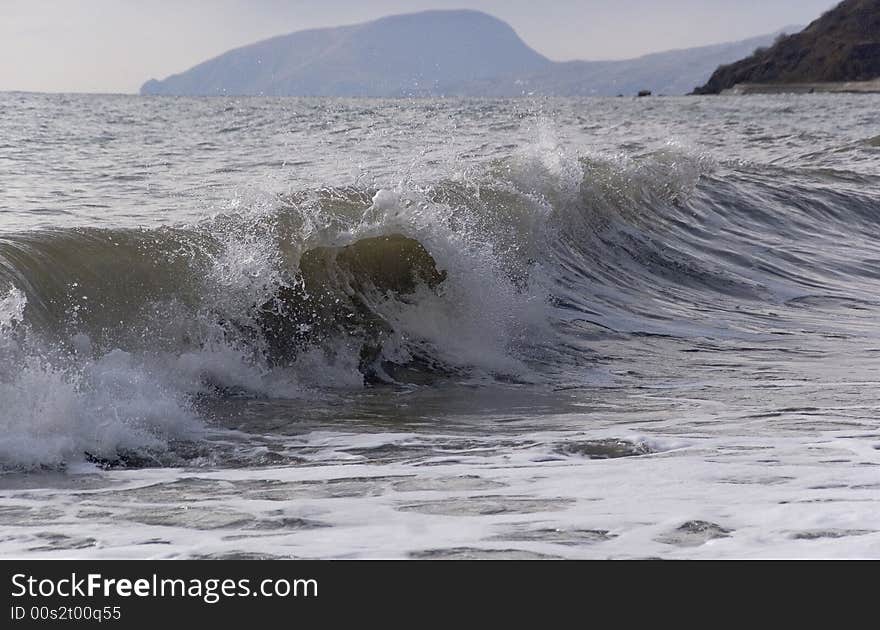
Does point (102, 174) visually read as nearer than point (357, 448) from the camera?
No

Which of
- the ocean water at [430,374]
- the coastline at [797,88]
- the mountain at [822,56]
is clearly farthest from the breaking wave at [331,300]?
the mountain at [822,56]

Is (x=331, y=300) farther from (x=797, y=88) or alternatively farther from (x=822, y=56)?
(x=822, y=56)

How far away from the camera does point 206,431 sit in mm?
5297

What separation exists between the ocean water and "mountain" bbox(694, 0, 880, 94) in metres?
99.2

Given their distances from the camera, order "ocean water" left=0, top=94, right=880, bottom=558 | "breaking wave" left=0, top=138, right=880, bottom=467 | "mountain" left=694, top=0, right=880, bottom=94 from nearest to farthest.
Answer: "ocean water" left=0, top=94, right=880, bottom=558
"breaking wave" left=0, top=138, right=880, bottom=467
"mountain" left=694, top=0, right=880, bottom=94

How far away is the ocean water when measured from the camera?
149 inches

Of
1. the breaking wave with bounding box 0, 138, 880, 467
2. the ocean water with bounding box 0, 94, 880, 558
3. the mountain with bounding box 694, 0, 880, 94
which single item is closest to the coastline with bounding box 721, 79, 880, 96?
the mountain with bounding box 694, 0, 880, 94

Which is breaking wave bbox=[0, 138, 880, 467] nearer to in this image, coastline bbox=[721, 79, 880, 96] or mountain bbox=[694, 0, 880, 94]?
coastline bbox=[721, 79, 880, 96]

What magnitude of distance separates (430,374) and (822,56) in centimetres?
11226

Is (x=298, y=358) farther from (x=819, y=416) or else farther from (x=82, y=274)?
(x=819, y=416)

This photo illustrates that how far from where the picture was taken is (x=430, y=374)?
6.82 meters

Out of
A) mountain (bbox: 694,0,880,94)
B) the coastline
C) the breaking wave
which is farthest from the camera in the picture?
mountain (bbox: 694,0,880,94)
